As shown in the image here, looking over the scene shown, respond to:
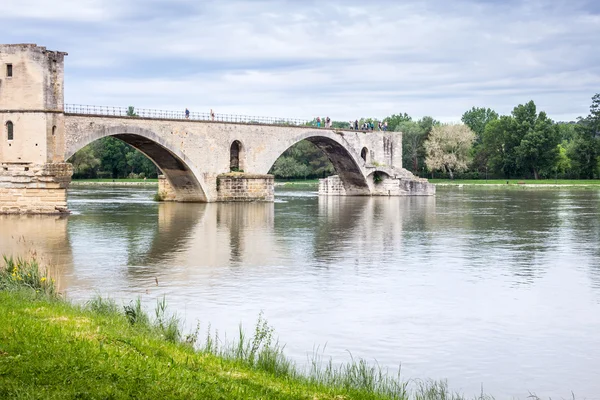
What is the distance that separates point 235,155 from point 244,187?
2.64 metres

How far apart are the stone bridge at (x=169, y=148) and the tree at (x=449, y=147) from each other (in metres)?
23.9

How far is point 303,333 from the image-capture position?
43.1 ft

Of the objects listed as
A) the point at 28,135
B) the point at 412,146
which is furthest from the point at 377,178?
the point at 28,135

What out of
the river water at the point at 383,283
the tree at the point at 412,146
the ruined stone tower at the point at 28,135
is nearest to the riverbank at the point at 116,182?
the tree at the point at 412,146

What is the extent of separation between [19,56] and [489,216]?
2249 cm

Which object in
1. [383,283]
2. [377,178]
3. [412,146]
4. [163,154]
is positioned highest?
[412,146]

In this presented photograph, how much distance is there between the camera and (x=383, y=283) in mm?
18250

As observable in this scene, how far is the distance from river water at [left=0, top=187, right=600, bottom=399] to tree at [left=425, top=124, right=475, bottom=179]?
5579 centimetres

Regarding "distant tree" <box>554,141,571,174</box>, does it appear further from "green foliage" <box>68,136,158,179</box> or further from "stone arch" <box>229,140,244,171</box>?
"stone arch" <box>229,140,244,171</box>

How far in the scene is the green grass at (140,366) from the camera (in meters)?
7.61

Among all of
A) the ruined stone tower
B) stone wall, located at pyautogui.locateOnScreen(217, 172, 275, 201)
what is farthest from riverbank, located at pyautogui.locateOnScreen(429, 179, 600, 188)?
the ruined stone tower

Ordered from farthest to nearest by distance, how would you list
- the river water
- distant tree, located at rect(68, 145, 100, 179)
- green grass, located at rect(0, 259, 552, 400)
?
distant tree, located at rect(68, 145, 100, 179)
the river water
green grass, located at rect(0, 259, 552, 400)

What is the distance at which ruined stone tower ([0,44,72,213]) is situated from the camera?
119 ft

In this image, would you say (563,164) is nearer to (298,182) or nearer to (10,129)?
(298,182)
